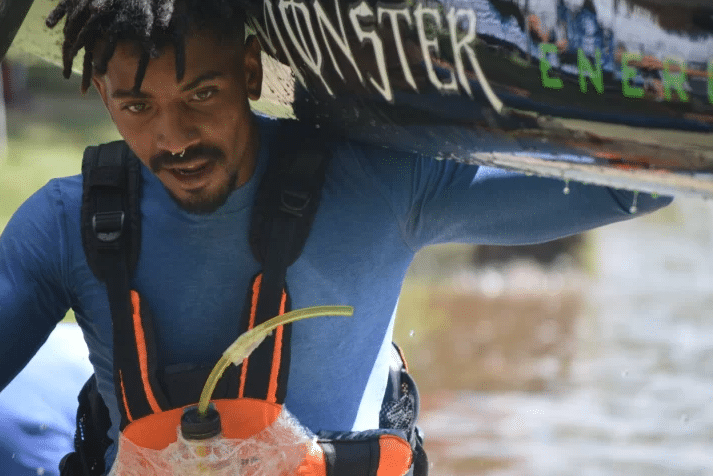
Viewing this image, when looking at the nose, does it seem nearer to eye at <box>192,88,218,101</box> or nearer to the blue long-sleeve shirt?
eye at <box>192,88,218,101</box>

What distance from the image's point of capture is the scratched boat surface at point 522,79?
1476mm

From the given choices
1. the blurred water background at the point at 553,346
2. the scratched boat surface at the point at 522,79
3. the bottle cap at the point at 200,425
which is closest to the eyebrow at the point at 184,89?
the scratched boat surface at the point at 522,79

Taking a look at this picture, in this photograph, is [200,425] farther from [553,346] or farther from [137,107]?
[553,346]

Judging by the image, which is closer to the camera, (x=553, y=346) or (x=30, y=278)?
(x=30, y=278)

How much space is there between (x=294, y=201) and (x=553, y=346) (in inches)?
174

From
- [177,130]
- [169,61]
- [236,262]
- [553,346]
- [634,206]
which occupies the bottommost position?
[553,346]

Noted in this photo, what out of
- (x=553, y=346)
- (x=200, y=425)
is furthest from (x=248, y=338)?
(x=553, y=346)

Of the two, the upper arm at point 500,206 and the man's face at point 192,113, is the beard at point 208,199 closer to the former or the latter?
the man's face at point 192,113

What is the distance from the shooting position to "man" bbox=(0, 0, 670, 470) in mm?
2002

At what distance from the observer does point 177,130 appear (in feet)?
6.49

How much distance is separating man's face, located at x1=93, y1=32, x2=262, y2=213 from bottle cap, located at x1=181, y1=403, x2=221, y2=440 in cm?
41

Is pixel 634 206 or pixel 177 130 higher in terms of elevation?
pixel 177 130

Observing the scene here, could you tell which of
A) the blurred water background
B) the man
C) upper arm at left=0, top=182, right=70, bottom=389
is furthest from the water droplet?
the blurred water background

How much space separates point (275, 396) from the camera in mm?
2045
